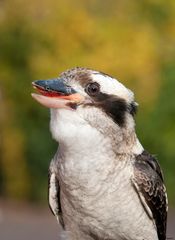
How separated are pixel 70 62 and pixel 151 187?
943 centimetres

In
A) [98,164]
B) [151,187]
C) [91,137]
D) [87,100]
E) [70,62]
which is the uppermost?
[70,62]

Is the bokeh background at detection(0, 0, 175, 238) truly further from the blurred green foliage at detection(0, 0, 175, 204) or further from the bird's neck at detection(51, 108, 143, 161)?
the bird's neck at detection(51, 108, 143, 161)

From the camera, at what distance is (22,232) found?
14.5 meters

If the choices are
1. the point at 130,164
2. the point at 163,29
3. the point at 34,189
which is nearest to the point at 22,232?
the point at 34,189

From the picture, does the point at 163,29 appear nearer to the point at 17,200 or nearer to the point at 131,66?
the point at 131,66

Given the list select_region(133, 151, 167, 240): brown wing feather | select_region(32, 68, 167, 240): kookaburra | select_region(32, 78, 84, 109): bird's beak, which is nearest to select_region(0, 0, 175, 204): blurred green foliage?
select_region(133, 151, 167, 240): brown wing feather

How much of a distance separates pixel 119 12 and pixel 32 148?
2761 millimetres

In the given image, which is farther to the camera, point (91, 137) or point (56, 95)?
point (91, 137)

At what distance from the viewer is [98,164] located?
640cm

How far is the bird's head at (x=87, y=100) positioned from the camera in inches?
239

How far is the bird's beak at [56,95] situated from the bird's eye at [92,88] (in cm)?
9

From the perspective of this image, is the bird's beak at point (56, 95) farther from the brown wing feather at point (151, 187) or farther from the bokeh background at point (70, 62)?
the bokeh background at point (70, 62)

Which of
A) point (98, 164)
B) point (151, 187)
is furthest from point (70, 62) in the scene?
point (98, 164)

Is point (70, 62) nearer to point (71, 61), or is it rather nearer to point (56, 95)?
point (71, 61)
